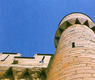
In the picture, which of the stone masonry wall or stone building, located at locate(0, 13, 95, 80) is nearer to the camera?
the stone masonry wall

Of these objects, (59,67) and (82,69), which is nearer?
(82,69)

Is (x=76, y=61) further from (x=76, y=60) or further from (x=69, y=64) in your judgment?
(x=69, y=64)

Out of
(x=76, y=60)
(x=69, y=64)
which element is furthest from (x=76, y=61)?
(x=69, y=64)

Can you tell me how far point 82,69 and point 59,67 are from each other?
0.92 metres

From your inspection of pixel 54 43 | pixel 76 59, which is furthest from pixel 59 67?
pixel 54 43

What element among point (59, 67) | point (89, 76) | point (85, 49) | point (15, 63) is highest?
point (15, 63)

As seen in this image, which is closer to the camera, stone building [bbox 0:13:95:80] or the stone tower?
the stone tower

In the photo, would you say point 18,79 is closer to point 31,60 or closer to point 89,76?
point 31,60

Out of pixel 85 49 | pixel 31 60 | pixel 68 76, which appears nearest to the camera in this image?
pixel 68 76

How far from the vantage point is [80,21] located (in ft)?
32.0

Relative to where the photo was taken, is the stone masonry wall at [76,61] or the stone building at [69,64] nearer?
the stone masonry wall at [76,61]

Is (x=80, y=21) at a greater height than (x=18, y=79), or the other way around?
(x=80, y=21)

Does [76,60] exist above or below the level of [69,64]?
above

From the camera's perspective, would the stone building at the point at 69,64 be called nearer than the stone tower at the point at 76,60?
No
